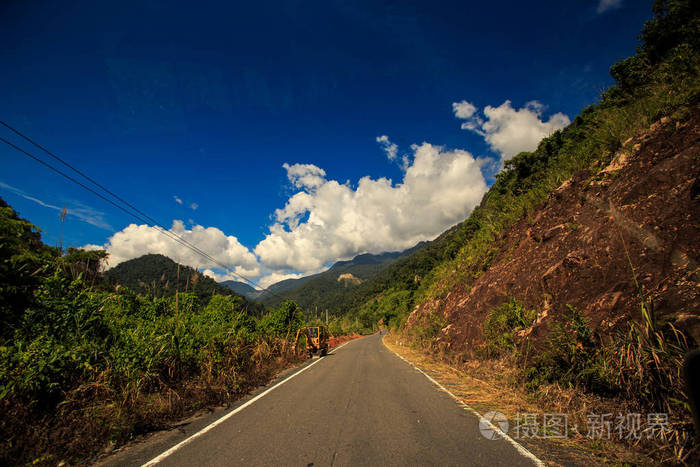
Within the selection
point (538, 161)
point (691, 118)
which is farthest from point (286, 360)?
point (538, 161)

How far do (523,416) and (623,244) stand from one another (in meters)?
3.13

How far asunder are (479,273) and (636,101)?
7.05 meters

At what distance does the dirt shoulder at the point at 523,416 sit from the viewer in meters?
2.86

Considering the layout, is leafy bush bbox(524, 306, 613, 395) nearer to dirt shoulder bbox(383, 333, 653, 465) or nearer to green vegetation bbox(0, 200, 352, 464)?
dirt shoulder bbox(383, 333, 653, 465)

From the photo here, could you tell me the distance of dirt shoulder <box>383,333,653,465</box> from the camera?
2855mm

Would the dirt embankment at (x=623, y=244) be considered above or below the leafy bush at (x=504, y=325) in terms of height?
above

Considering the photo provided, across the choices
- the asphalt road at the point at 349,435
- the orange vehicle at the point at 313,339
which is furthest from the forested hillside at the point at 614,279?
the orange vehicle at the point at 313,339

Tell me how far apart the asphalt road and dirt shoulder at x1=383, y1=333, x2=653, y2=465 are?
1.12 ft

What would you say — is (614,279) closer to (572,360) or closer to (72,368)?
(572,360)

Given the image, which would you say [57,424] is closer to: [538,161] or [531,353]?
[531,353]

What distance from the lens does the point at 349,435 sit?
390cm

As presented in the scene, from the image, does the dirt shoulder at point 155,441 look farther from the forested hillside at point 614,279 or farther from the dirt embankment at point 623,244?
the dirt embankment at point 623,244

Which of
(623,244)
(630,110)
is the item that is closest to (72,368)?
(623,244)

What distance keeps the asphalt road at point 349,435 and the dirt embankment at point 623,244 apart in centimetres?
267
